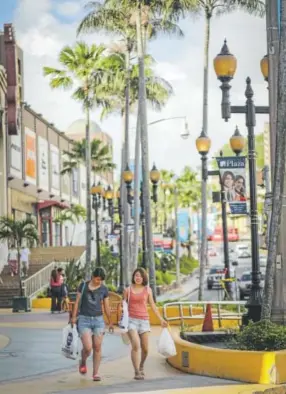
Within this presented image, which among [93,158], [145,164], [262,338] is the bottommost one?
[262,338]

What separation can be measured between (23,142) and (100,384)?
4261 centimetres

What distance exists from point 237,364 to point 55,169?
5401cm

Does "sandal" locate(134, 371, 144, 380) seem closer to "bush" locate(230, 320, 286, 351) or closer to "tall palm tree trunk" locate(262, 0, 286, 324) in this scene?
"bush" locate(230, 320, 286, 351)

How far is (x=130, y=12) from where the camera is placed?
1510 inches

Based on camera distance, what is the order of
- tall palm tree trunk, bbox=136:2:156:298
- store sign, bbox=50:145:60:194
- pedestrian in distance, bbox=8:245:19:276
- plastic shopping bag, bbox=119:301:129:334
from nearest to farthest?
plastic shopping bag, bbox=119:301:129:334 → tall palm tree trunk, bbox=136:2:156:298 → pedestrian in distance, bbox=8:245:19:276 → store sign, bbox=50:145:60:194

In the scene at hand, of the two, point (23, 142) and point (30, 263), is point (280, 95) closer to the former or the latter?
point (30, 263)

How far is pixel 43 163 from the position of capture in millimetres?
61406

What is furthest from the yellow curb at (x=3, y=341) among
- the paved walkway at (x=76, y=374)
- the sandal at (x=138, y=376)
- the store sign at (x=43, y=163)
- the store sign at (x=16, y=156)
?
the store sign at (x=43, y=163)

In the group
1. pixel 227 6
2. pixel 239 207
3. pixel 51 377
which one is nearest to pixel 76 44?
pixel 227 6

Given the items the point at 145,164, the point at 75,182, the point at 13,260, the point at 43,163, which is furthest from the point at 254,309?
the point at 75,182

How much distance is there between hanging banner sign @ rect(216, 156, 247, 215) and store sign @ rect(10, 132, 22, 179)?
30021 mm

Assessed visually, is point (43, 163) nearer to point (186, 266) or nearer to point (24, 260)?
point (24, 260)

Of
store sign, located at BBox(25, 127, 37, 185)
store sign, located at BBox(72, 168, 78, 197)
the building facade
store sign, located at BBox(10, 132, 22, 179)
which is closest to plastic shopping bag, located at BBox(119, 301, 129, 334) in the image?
the building facade

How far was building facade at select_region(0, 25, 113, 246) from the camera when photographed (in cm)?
4556
